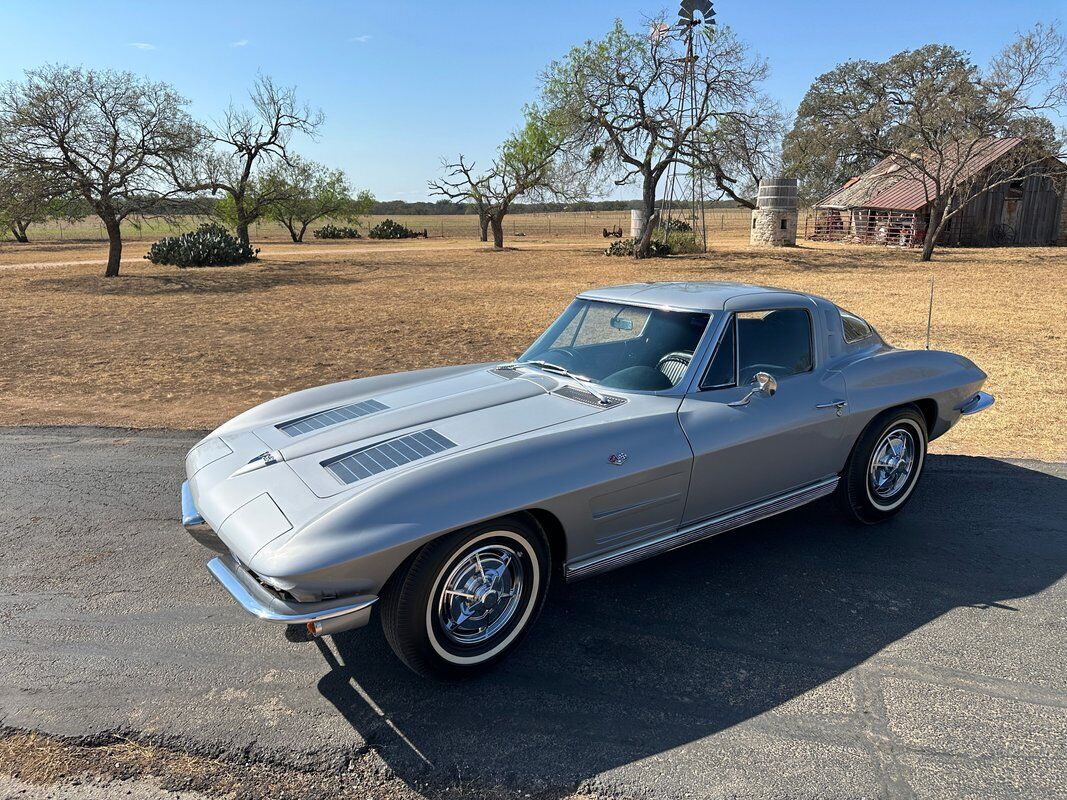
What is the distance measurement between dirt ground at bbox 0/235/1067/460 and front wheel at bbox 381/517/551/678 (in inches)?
180

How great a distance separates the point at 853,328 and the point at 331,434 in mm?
3370

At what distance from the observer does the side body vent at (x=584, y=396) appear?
366 cm

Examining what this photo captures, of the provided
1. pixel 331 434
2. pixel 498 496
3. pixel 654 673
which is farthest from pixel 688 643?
pixel 331 434

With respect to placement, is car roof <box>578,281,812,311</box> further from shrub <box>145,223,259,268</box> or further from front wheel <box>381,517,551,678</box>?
shrub <box>145,223,259,268</box>

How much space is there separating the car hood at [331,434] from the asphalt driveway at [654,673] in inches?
27.4

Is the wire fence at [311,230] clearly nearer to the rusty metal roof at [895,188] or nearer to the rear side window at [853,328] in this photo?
the rusty metal roof at [895,188]

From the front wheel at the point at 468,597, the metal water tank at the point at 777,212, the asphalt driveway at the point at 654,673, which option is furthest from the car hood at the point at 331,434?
the metal water tank at the point at 777,212

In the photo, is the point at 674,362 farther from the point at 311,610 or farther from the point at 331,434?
the point at 311,610

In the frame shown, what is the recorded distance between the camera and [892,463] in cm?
460

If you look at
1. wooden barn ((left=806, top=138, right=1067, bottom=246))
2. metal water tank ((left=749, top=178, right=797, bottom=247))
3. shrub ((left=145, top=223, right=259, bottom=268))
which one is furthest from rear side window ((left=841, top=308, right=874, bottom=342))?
metal water tank ((left=749, top=178, right=797, bottom=247))

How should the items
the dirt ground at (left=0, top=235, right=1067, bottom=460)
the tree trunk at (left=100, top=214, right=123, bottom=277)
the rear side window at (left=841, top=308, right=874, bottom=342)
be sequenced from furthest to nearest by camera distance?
the tree trunk at (left=100, top=214, right=123, bottom=277) → the dirt ground at (left=0, top=235, right=1067, bottom=460) → the rear side window at (left=841, top=308, right=874, bottom=342)

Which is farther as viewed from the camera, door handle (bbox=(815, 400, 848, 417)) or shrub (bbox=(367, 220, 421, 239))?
shrub (bbox=(367, 220, 421, 239))

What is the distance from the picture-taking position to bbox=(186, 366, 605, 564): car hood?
2965mm

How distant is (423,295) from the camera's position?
18359mm
